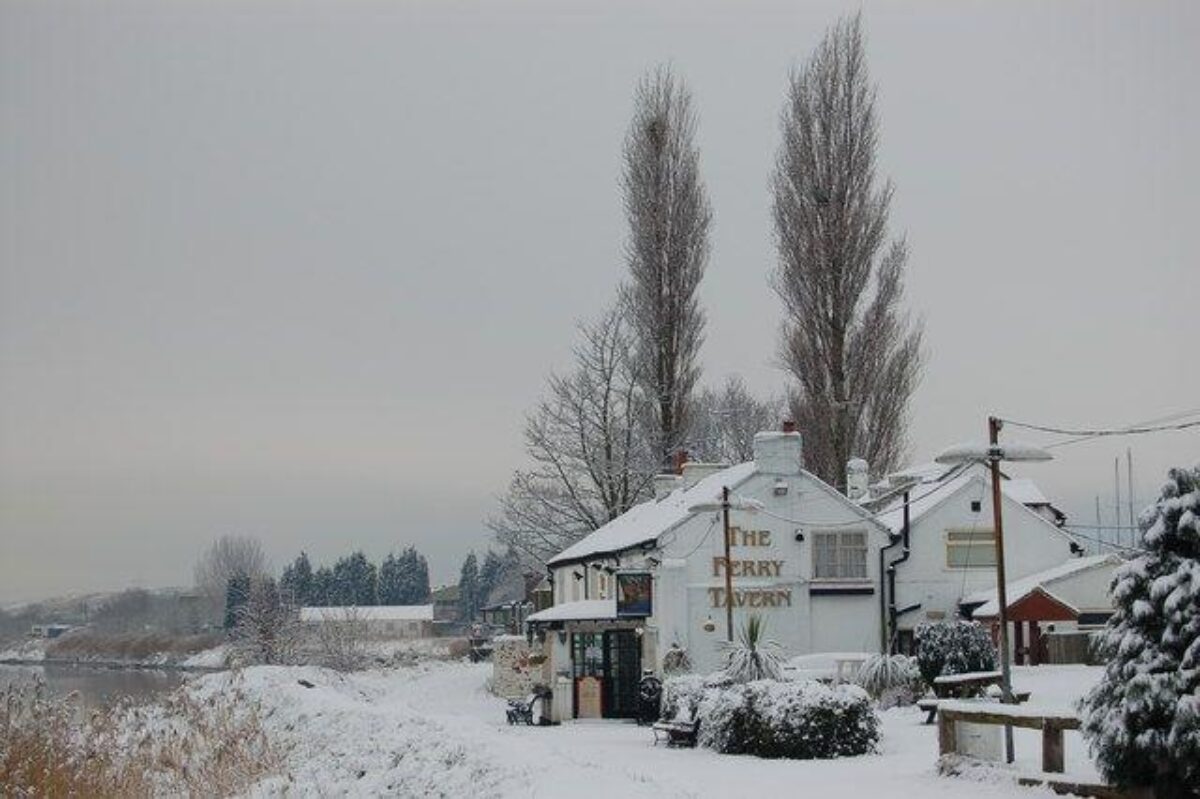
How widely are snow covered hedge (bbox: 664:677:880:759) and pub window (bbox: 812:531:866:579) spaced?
14.9 meters

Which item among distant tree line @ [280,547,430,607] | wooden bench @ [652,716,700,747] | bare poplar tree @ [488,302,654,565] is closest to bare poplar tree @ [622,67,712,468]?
bare poplar tree @ [488,302,654,565]

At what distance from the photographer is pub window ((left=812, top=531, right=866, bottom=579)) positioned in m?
38.9

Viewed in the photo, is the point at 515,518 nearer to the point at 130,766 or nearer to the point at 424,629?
the point at 130,766

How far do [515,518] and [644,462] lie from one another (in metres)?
6.34

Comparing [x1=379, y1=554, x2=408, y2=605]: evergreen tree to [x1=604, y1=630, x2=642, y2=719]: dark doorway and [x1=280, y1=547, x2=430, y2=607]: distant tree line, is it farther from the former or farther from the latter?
[x1=604, y1=630, x2=642, y2=719]: dark doorway

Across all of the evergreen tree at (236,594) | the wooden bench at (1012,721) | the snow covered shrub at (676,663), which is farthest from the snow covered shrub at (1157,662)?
the evergreen tree at (236,594)

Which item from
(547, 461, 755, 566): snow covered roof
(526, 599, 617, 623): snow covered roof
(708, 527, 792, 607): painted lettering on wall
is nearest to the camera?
(526, 599, 617, 623): snow covered roof

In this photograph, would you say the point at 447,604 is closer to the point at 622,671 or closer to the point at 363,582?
the point at 363,582

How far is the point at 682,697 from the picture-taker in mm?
27188

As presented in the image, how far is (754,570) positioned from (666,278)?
17.0 meters

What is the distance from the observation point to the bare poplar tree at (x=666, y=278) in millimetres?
52688

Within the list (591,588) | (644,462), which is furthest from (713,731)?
(644,462)

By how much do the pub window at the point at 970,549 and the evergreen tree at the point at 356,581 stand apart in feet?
392

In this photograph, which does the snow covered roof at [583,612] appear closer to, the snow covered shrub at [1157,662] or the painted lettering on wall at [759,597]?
the painted lettering on wall at [759,597]
